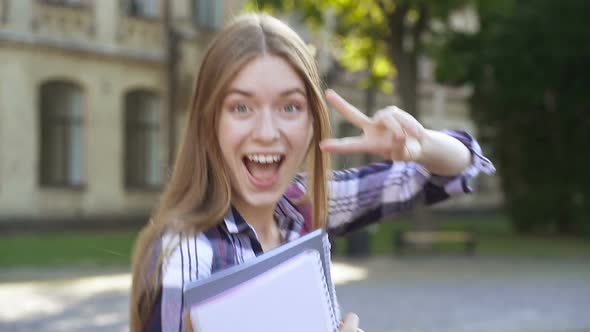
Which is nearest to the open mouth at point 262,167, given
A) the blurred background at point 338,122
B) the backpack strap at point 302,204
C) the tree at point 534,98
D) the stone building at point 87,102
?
the backpack strap at point 302,204

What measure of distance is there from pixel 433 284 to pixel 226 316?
12.7m

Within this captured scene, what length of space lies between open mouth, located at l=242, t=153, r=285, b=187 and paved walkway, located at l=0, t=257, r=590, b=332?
779 cm

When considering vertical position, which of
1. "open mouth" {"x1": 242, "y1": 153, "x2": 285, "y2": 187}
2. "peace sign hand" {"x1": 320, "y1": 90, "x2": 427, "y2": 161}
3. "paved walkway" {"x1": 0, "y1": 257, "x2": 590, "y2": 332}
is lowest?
"paved walkway" {"x1": 0, "y1": 257, "x2": 590, "y2": 332}

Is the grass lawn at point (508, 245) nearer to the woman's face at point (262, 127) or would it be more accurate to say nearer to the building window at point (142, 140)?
the building window at point (142, 140)

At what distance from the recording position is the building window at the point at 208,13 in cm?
2828

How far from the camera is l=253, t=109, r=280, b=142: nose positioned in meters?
1.80

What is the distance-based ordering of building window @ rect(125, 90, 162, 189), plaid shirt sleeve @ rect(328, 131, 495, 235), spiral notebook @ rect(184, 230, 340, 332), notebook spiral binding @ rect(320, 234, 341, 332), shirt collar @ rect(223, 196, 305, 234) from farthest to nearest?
building window @ rect(125, 90, 162, 189) < plaid shirt sleeve @ rect(328, 131, 495, 235) < shirt collar @ rect(223, 196, 305, 234) < notebook spiral binding @ rect(320, 234, 341, 332) < spiral notebook @ rect(184, 230, 340, 332)

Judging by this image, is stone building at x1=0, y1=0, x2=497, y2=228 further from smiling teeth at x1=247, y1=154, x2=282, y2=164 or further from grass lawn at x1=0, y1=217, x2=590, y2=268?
smiling teeth at x1=247, y1=154, x2=282, y2=164

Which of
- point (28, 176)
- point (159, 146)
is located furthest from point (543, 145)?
point (28, 176)

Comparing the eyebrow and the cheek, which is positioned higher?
the eyebrow

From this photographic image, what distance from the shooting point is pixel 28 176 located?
22.2 meters

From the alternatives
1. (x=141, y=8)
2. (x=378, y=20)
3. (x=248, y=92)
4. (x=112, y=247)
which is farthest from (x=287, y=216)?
(x=141, y=8)

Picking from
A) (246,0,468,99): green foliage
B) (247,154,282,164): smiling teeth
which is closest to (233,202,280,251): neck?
(247,154,282,164): smiling teeth

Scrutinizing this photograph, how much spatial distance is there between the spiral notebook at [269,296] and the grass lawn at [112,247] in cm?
1340
